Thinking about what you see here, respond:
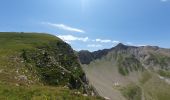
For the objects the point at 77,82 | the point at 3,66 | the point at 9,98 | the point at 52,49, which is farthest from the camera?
the point at 52,49

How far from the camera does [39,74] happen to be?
7525 centimetres

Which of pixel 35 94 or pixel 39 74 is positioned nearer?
pixel 35 94

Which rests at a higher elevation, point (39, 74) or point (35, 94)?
point (35, 94)

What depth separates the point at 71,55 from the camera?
120 metres

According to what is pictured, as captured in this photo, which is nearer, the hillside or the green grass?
the green grass

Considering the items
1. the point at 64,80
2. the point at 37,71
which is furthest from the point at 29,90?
the point at 64,80

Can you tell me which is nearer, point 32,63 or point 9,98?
point 9,98

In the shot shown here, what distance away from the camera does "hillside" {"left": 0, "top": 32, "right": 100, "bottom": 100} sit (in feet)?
115

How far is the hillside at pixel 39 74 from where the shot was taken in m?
35.1

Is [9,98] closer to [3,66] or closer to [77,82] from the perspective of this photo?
[3,66]

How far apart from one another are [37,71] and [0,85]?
3979 centimetres

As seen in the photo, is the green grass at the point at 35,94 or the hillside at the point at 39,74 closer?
the green grass at the point at 35,94

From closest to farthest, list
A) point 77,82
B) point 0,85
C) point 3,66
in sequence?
1. point 0,85
2. point 3,66
3. point 77,82

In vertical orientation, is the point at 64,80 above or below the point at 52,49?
below
